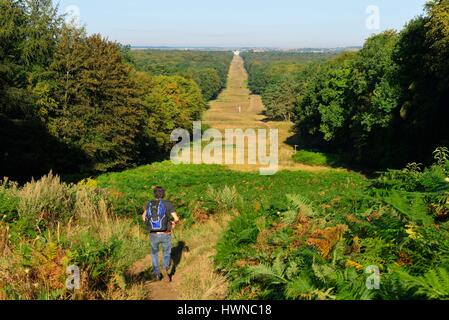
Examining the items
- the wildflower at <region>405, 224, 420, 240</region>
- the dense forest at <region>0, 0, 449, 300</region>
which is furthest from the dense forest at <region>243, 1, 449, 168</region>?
the wildflower at <region>405, 224, 420, 240</region>

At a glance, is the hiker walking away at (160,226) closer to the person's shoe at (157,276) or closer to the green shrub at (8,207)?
the person's shoe at (157,276)

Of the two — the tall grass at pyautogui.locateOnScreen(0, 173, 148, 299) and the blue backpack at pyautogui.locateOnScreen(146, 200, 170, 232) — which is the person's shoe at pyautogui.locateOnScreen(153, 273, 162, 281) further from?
the tall grass at pyautogui.locateOnScreen(0, 173, 148, 299)

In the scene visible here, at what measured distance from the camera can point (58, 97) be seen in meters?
39.9

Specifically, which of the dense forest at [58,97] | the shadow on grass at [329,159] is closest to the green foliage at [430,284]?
the dense forest at [58,97]

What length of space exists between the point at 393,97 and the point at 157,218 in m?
35.2

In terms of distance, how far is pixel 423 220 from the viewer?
5602 millimetres

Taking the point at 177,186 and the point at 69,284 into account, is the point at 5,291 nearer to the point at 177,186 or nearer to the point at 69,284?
the point at 69,284

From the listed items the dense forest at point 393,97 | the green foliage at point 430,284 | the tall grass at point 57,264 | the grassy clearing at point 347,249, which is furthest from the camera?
the dense forest at point 393,97

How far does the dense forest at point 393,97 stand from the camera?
104ft

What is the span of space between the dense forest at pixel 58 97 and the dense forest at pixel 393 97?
22.0 metres

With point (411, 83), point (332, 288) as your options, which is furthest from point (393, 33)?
point (332, 288)

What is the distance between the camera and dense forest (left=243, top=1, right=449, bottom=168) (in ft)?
104

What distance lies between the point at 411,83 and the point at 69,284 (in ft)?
119

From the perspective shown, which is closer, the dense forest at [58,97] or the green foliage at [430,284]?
the green foliage at [430,284]
